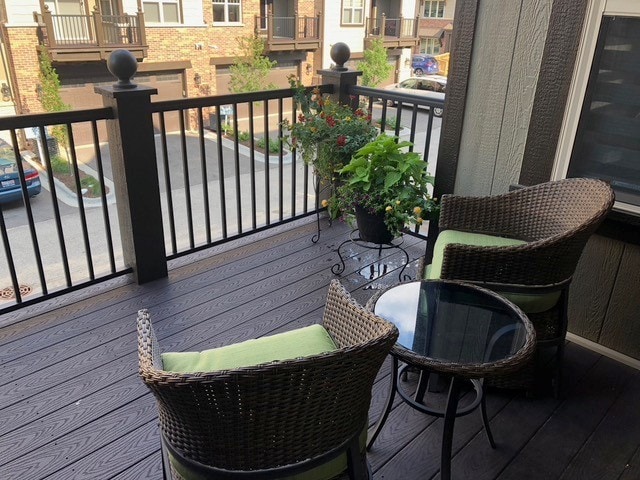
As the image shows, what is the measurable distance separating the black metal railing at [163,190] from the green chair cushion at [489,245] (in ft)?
3.30

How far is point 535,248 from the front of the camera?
1.82 metres

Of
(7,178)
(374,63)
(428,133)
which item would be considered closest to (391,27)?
(374,63)

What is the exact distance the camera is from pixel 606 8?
2.06 meters

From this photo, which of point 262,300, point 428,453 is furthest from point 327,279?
point 428,453

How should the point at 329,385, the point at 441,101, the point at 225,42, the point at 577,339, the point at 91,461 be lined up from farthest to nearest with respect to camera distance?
the point at 225,42, the point at 441,101, the point at 577,339, the point at 91,461, the point at 329,385

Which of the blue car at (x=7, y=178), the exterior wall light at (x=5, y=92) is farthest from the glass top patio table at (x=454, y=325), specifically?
the exterior wall light at (x=5, y=92)

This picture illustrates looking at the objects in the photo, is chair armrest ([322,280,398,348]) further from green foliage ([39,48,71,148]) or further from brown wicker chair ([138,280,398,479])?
green foliage ([39,48,71,148])

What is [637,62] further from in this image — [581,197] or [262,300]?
[262,300]

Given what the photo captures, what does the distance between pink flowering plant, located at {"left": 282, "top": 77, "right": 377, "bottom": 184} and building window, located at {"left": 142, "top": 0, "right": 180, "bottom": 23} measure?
1102 cm

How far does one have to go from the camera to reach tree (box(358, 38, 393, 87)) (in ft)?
54.7

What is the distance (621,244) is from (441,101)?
4.09 feet

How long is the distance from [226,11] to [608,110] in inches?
536

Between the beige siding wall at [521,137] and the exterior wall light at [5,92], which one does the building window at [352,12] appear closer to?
the exterior wall light at [5,92]

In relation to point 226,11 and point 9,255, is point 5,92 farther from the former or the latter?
point 9,255
